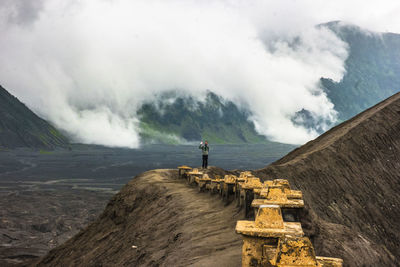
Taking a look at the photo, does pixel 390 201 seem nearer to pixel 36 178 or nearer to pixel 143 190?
pixel 143 190

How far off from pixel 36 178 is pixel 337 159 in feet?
388

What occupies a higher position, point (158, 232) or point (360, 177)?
point (360, 177)

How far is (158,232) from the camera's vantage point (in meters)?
16.3

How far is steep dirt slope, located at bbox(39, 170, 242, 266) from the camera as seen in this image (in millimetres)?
10922

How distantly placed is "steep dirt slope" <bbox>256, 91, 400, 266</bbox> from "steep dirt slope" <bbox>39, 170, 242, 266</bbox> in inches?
334

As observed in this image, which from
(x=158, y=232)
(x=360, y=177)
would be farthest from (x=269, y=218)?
(x=360, y=177)

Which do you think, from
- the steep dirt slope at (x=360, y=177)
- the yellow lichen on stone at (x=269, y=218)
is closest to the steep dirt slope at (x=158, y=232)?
the yellow lichen on stone at (x=269, y=218)

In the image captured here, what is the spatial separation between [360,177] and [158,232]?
2298 cm

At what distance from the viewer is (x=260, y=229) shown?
5.77m

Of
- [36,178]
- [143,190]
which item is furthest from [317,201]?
[36,178]

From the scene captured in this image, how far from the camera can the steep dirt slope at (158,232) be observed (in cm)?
1092

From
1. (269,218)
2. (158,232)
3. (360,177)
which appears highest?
(269,218)

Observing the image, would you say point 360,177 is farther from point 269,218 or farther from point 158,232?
point 269,218

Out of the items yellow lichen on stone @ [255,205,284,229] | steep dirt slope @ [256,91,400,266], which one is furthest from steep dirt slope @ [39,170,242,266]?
steep dirt slope @ [256,91,400,266]
